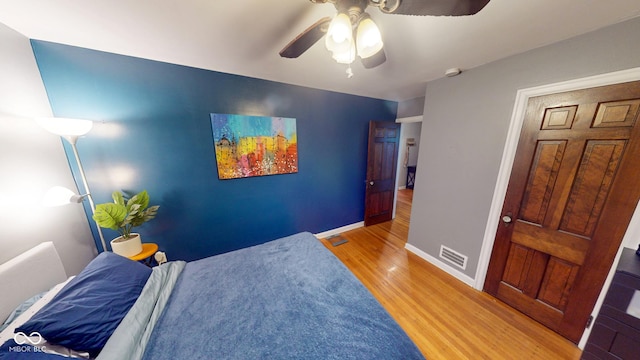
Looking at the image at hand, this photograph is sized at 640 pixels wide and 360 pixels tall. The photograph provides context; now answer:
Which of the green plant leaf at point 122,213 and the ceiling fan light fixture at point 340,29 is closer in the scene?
the ceiling fan light fixture at point 340,29

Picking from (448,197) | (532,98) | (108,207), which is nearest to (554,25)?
(532,98)

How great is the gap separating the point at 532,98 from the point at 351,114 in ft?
6.32

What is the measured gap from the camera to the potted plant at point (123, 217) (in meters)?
1.44

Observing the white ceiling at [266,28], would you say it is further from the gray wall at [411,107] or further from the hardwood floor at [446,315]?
the hardwood floor at [446,315]

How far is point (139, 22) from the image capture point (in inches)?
47.6

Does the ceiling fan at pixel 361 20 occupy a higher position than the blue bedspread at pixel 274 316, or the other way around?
the ceiling fan at pixel 361 20

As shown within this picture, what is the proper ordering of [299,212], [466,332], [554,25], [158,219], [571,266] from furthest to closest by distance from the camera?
[299,212], [158,219], [466,332], [571,266], [554,25]

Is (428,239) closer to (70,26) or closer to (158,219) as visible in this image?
(158,219)

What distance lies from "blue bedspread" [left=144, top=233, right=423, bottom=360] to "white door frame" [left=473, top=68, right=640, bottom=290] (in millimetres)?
1554

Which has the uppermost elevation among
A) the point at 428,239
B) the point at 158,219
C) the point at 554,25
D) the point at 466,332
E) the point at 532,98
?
the point at 554,25

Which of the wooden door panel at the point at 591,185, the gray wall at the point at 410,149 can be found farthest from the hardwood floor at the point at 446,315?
the gray wall at the point at 410,149

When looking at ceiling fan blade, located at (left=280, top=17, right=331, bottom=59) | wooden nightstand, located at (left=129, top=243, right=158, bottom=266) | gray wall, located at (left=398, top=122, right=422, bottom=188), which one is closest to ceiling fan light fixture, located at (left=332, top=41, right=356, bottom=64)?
ceiling fan blade, located at (left=280, top=17, right=331, bottom=59)

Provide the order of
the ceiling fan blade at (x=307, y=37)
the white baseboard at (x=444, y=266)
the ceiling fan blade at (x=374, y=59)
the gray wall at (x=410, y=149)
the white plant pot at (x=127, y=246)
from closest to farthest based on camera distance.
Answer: the ceiling fan blade at (x=307, y=37) → the ceiling fan blade at (x=374, y=59) → the white plant pot at (x=127, y=246) → the white baseboard at (x=444, y=266) → the gray wall at (x=410, y=149)

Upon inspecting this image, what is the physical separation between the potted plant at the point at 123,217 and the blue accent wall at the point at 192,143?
0.84 ft
